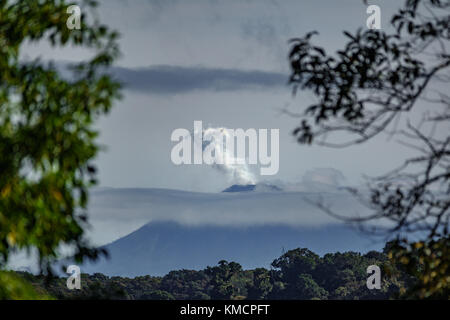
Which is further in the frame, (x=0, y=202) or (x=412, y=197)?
(x=412, y=197)

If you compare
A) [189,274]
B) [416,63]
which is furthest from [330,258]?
[416,63]

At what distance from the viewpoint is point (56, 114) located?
29.2 feet

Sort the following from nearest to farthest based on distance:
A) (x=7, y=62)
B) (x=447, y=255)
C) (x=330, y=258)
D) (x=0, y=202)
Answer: (x=0, y=202), (x=447, y=255), (x=7, y=62), (x=330, y=258)

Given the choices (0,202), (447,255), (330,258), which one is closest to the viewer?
(0,202)

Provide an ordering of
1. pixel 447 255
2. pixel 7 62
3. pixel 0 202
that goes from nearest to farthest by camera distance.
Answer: pixel 0 202 → pixel 447 255 → pixel 7 62

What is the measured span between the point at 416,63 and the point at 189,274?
9626cm

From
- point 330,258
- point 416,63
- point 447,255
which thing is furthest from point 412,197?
point 330,258

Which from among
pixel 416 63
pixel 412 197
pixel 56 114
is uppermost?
pixel 416 63
